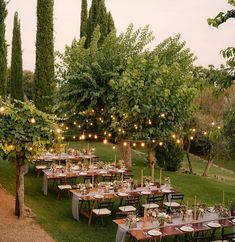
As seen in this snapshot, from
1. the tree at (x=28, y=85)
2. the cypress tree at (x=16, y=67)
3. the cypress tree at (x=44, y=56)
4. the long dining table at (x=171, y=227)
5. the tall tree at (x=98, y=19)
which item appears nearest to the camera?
the long dining table at (x=171, y=227)

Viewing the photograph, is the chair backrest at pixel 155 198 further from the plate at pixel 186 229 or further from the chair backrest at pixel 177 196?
the plate at pixel 186 229

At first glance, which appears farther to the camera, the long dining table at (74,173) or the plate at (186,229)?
the long dining table at (74,173)

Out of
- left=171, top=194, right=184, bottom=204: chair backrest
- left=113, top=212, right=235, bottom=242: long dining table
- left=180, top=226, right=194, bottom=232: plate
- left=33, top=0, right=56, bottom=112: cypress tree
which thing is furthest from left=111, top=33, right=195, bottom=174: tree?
left=180, top=226, right=194, bottom=232: plate

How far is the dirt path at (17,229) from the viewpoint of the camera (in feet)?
41.9

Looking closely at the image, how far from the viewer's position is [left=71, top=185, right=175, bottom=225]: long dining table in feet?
49.1

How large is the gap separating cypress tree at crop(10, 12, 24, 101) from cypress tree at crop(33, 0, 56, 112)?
32.7 feet

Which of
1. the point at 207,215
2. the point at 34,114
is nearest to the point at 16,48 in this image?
the point at 34,114

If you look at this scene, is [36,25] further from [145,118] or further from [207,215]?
[207,215]

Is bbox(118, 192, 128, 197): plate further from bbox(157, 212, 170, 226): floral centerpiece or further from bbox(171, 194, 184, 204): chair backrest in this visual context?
bbox(157, 212, 170, 226): floral centerpiece

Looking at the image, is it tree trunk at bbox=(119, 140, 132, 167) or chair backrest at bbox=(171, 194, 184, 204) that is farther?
tree trunk at bbox=(119, 140, 132, 167)

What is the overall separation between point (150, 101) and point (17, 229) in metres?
9.07

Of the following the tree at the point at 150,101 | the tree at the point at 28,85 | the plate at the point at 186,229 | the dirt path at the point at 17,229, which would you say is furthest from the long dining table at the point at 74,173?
the tree at the point at 28,85

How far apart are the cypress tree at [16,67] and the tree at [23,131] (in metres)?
23.6

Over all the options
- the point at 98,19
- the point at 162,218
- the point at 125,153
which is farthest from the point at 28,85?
the point at 162,218
